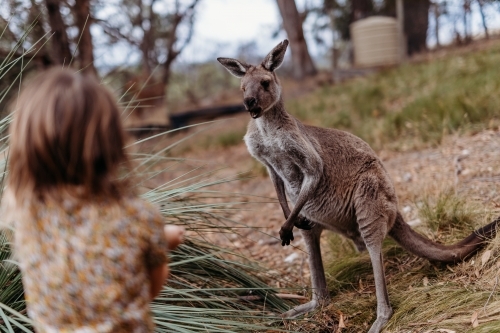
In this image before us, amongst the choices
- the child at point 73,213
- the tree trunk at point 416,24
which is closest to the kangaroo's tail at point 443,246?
the child at point 73,213

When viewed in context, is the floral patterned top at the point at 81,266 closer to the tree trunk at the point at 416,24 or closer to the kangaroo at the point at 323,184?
the kangaroo at the point at 323,184

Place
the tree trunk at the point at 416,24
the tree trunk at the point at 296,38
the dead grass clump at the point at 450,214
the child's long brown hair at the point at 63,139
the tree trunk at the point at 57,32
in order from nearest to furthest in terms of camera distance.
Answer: the child's long brown hair at the point at 63,139 < the dead grass clump at the point at 450,214 < the tree trunk at the point at 57,32 < the tree trunk at the point at 296,38 < the tree trunk at the point at 416,24

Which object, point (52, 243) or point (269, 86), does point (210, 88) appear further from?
point (52, 243)

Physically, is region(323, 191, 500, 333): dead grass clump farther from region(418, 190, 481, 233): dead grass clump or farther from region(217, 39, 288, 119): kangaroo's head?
region(217, 39, 288, 119): kangaroo's head

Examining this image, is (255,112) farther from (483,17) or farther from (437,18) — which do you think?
(437,18)

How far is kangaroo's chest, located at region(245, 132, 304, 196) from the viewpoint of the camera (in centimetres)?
327

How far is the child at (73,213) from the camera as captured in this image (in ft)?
5.50

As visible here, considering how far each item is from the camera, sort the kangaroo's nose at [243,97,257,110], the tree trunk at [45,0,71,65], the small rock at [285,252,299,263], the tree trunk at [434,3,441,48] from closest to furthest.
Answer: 1. the kangaroo's nose at [243,97,257,110]
2. the small rock at [285,252,299,263]
3. the tree trunk at [45,0,71,65]
4. the tree trunk at [434,3,441,48]

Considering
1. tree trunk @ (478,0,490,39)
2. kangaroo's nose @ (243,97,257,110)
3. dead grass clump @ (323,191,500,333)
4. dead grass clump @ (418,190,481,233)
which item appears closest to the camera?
dead grass clump @ (323,191,500,333)

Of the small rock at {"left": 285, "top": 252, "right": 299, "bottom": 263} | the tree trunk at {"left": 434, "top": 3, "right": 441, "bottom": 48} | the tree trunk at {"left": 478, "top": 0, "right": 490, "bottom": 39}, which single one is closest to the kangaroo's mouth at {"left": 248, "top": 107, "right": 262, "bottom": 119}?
the small rock at {"left": 285, "top": 252, "right": 299, "bottom": 263}

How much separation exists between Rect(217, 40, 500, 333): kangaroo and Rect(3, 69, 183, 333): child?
1493mm

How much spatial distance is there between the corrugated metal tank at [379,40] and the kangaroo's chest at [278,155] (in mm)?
10630

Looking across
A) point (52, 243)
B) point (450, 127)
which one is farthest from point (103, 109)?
point (450, 127)

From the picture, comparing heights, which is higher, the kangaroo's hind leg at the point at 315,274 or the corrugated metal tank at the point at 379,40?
Result: the corrugated metal tank at the point at 379,40
